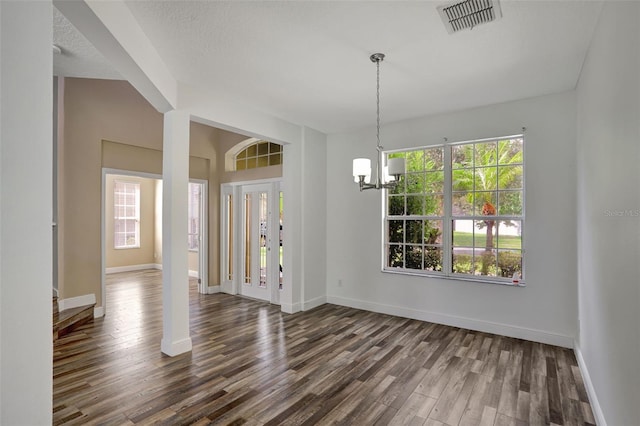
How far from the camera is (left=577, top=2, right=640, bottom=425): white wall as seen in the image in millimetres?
1595

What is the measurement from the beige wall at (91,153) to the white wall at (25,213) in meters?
4.18

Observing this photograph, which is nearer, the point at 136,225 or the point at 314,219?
the point at 314,219

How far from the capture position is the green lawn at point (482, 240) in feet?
13.4

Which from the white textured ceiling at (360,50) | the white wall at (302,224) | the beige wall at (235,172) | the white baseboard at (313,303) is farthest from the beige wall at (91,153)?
the white baseboard at (313,303)

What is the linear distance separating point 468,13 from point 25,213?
8.90 ft

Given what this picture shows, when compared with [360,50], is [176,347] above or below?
below

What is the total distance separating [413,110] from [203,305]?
4.43m

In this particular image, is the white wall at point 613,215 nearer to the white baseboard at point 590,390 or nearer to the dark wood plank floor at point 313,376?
the white baseboard at point 590,390

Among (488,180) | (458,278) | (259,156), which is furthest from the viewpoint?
(259,156)

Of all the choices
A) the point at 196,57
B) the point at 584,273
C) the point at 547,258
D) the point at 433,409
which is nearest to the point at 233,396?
the point at 433,409

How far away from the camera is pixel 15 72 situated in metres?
1.03

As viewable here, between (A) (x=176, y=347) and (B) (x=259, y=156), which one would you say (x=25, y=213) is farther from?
(B) (x=259, y=156)

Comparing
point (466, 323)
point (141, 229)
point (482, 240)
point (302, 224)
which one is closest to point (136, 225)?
point (141, 229)

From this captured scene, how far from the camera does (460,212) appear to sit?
14.6ft
